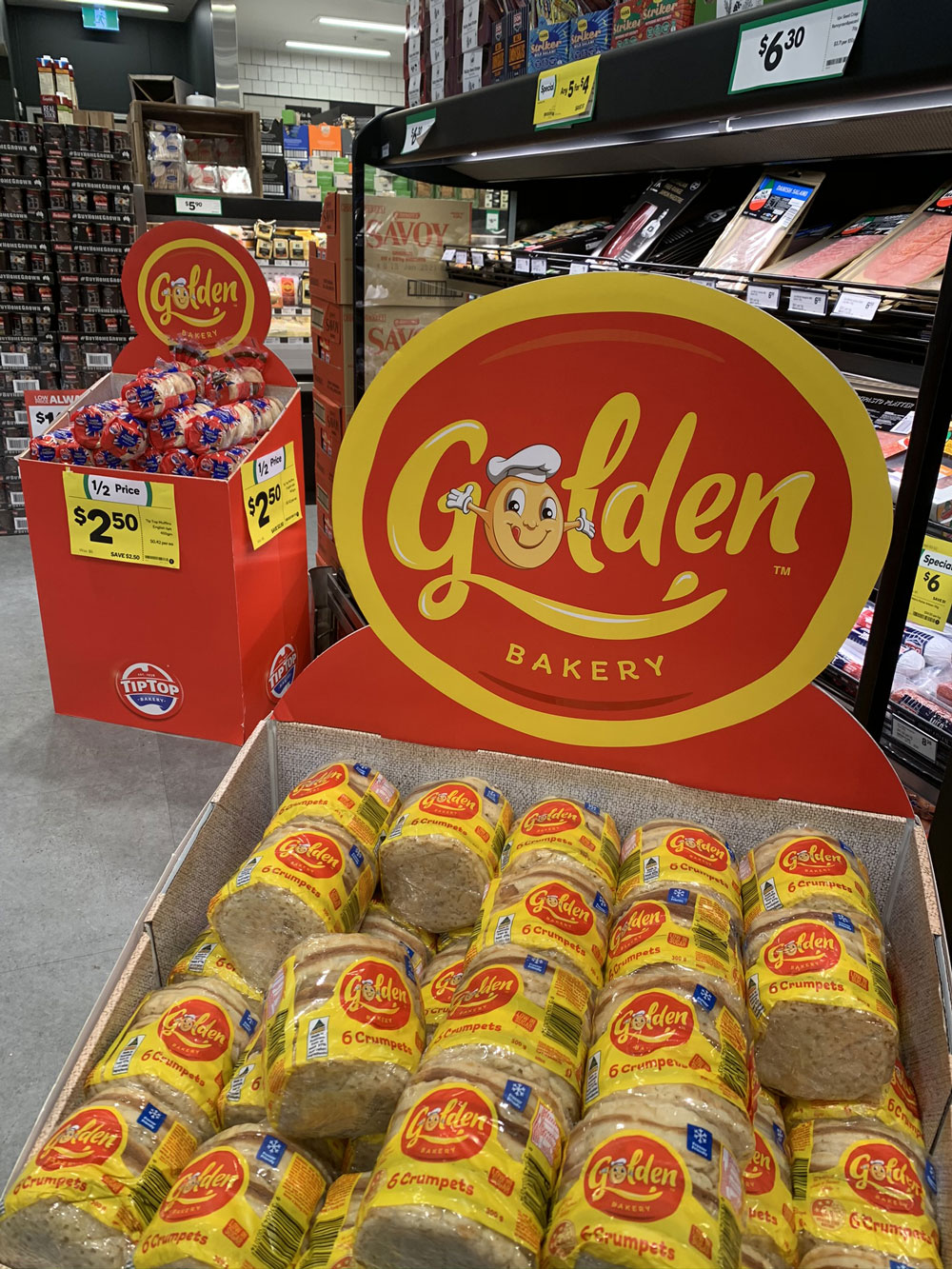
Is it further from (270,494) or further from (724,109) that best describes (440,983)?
(270,494)

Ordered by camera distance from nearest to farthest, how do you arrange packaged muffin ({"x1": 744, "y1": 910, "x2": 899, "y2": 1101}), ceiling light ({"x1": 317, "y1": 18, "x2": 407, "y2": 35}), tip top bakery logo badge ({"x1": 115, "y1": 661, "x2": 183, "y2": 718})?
packaged muffin ({"x1": 744, "y1": 910, "x2": 899, "y2": 1101})
tip top bakery logo badge ({"x1": 115, "y1": 661, "x2": 183, "y2": 718})
ceiling light ({"x1": 317, "y1": 18, "x2": 407, "y2": 35})

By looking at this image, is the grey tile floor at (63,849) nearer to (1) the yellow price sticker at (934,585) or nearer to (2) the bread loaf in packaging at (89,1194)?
(2) the bread loaf in packaging at (89,1194)

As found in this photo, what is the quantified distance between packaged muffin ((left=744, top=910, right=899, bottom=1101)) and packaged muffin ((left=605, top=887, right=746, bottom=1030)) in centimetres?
4

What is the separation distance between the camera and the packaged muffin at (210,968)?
1.13m

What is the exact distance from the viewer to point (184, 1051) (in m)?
1.00

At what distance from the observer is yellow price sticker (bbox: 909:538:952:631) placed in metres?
1.68

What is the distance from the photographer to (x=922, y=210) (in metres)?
1.73

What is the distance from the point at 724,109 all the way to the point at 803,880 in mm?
1046

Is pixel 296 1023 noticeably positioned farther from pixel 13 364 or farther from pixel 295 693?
pixel 13 364

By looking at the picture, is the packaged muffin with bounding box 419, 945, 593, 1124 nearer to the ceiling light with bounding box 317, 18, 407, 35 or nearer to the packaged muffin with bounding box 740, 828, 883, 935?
the packaged muffin with bounding box 740, 828, 883, 935

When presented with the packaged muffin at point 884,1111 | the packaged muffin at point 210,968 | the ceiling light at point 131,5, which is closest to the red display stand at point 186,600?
the packaged muffin at point 210,968

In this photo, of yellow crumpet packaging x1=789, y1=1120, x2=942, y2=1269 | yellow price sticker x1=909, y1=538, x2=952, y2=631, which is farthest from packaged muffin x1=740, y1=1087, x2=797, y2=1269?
yellow price sticker x1=909, y1=538, x2=952, y2=631

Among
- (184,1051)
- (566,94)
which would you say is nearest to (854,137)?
(566,94)

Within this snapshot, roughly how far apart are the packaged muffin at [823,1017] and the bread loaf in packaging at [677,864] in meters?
0.12
